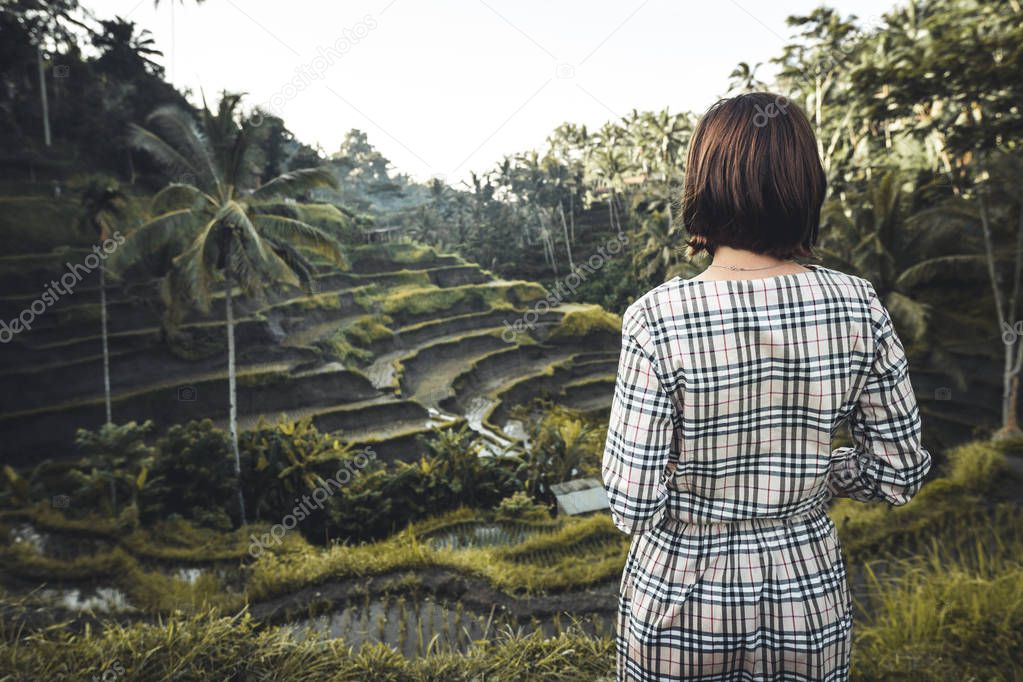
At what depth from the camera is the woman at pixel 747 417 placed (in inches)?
29.4

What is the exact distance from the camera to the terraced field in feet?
31.2

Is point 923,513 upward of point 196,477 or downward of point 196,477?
upward

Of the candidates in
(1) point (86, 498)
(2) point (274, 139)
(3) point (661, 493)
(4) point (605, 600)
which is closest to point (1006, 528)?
(4) point (605, 600)

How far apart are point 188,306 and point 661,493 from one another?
41.1 feet

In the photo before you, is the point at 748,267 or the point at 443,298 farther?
the point at 443,298

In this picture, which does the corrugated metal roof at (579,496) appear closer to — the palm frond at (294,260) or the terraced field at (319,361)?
the terraced field at (319,361)

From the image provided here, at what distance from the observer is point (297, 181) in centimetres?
753

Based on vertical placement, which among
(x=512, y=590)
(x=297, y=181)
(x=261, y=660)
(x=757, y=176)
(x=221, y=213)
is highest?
(x=297, y=181)

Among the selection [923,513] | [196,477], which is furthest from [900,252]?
[196,477]

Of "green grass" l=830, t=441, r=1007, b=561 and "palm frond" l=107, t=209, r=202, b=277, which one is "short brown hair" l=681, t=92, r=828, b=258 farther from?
"palm frond" l=107, t=209, r=202, b=277

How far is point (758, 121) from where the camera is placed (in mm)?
748

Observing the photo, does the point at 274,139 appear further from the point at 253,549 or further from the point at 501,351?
the point at 253,549

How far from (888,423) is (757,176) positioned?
1.25 ft

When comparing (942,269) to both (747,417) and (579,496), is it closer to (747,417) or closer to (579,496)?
(579,496)
